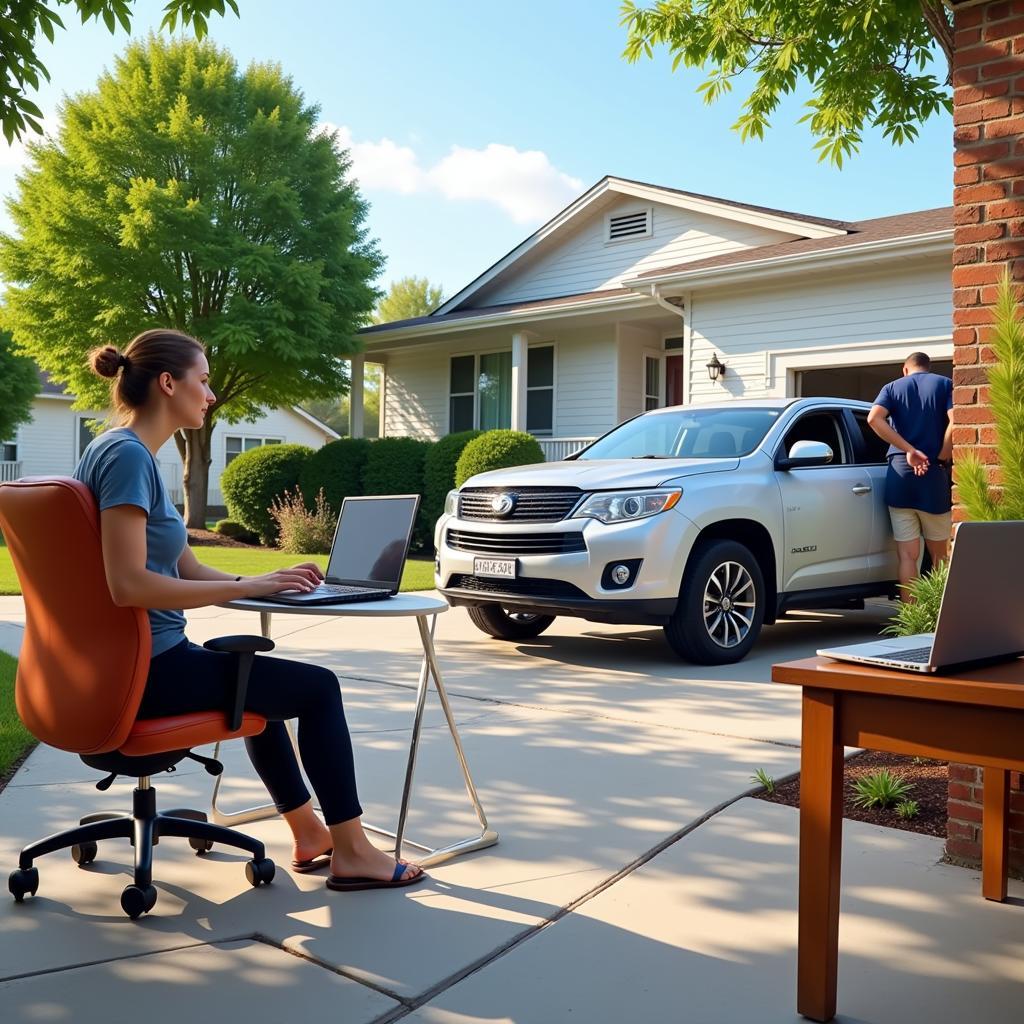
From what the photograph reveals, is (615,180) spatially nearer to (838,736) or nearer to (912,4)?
(912,4)

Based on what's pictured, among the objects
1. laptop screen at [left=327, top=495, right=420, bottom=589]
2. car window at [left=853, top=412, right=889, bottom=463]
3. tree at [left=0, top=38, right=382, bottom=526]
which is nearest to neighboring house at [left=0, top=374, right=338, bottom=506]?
tree at [left=0, top=38, right=382, bottom=526]

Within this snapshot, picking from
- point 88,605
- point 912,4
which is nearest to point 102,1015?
point 88,605

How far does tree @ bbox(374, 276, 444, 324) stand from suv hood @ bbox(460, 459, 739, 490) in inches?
2564

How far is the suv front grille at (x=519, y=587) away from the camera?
7133mm

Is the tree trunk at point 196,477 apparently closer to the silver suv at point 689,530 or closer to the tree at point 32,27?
the silver suv at point 689,530

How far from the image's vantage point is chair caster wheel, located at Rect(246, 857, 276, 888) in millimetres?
3463

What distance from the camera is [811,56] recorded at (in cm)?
740

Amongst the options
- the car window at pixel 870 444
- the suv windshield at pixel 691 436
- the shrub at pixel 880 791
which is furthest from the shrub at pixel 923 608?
the car window at pixel 870 444

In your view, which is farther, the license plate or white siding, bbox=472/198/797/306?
white siding, bbox=472/198/797/306

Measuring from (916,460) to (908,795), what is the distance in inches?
179

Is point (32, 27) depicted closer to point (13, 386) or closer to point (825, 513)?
point (825, 513)

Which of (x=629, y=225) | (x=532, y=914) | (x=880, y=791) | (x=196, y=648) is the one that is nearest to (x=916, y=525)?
(x=880, y=791)

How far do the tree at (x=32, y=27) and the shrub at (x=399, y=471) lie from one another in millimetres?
11789

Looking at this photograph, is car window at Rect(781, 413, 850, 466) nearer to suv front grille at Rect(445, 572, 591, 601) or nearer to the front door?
the front door
